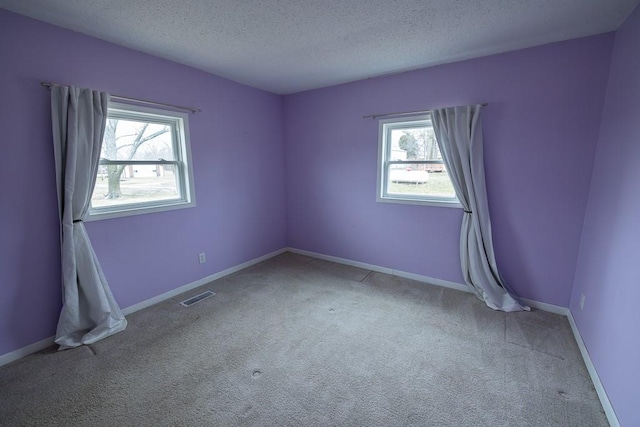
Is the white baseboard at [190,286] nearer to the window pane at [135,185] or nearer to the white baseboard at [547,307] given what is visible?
the window pane at [135,185]

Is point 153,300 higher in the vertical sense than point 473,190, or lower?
lower

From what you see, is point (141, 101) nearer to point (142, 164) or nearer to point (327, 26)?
point (142, 164)

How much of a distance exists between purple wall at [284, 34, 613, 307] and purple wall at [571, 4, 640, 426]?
0.54ft

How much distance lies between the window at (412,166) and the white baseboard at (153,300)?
2025 mm

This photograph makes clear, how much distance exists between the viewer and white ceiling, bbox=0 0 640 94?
5.80 feet

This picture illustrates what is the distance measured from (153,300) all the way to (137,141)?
1.63 meters

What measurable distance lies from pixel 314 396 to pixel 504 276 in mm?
2278

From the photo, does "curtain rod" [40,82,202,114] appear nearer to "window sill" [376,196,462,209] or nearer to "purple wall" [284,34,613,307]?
"purple wall" [284,34,613,307]

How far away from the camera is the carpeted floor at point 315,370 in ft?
5.00

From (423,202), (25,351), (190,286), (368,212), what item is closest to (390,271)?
(368,212)

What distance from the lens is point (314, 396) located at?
1646 mm

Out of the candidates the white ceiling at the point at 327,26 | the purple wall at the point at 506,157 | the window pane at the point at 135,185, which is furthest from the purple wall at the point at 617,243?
the window pane at the point at 135,185

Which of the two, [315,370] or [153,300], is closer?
[315,370]

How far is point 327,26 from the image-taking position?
6.68 ft
